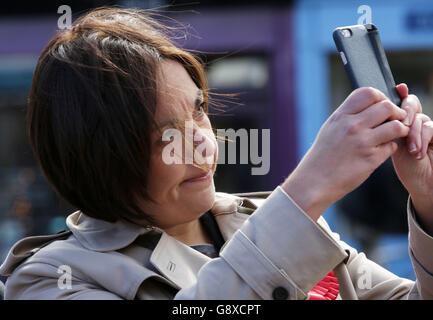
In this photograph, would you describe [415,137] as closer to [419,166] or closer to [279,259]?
[419,166]

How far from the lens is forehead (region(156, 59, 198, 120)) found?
111cm

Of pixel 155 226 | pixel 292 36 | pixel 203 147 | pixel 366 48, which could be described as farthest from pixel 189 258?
pixel 292 36

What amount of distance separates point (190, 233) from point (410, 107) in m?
0.56

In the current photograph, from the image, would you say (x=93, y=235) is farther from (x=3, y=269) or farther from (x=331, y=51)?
(x=331, y=51)

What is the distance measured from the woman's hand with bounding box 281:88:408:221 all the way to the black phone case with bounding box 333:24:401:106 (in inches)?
3.3

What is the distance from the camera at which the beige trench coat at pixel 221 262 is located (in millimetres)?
875

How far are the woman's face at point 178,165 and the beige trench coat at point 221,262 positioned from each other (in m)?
0.06

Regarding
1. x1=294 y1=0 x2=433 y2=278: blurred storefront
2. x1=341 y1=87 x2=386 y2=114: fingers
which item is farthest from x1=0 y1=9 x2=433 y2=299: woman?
x1=294 y1=0 x2=433 y2=278: blurred storefront

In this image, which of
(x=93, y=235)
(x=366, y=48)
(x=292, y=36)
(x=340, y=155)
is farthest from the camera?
(x=292, y=36)

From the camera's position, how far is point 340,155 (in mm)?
878

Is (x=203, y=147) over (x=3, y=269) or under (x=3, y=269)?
over

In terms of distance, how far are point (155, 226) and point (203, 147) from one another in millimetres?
201

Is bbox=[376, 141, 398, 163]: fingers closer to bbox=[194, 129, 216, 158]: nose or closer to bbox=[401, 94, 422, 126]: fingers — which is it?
bbox=[401, 94, 422, 126]: fingers

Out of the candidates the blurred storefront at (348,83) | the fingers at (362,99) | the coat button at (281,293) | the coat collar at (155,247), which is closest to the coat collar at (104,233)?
the coat collar at (155,247)
